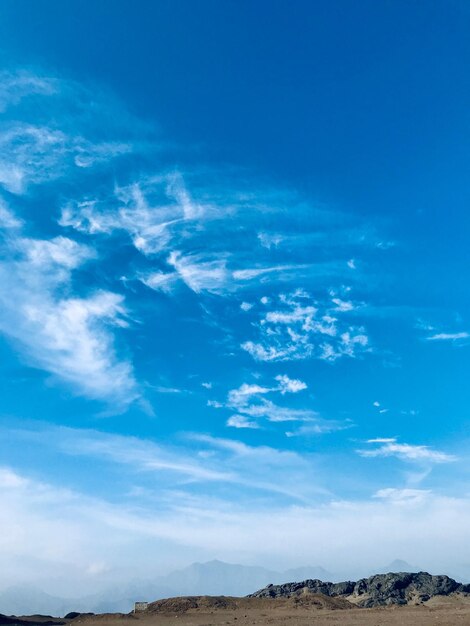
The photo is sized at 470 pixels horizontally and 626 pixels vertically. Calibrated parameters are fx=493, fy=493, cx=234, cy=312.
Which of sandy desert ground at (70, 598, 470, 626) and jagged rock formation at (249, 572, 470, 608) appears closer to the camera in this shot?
sandy desert ground at (70, 598, 470, 626)

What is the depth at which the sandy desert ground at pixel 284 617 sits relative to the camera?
65.2 m

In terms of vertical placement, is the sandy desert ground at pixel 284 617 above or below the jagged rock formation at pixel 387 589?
below

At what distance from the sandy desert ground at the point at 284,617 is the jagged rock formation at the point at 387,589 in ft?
81.6

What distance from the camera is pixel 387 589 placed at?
112m

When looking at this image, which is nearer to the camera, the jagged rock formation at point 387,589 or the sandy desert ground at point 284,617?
the sandy desert ground at point 284,617

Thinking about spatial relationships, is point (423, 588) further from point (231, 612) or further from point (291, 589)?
point (231, 612)

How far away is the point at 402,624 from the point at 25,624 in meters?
51.7

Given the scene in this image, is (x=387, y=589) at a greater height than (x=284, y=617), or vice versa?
(x=387, y=589)

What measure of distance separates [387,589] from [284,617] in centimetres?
4997

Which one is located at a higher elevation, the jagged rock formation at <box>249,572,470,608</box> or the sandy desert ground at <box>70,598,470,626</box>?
the jagged rock formation at <box>249,572,470,608</box>

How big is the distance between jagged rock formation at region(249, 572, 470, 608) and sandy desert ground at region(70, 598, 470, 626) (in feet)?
81.6

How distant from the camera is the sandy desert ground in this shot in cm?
6519

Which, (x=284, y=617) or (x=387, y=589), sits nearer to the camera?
(x=284, y=617)

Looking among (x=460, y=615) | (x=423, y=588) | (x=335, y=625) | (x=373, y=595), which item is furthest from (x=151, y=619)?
(x=423, y=588)
